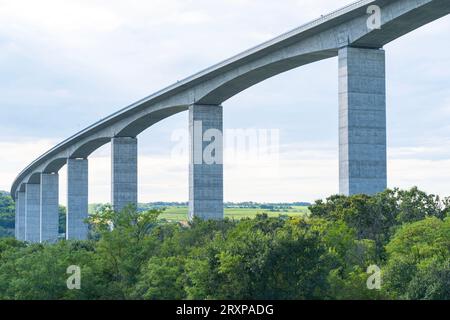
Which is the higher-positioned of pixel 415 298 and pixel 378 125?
pixel 378 125

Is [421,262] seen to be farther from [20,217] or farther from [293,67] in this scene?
[20,217]

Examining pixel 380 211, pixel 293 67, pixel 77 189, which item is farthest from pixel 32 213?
pixel 380 211

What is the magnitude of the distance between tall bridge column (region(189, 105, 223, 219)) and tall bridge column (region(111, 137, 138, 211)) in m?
13.5

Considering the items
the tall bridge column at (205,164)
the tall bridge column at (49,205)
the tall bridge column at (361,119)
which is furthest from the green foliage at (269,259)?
the tall bridge column at (49,205)

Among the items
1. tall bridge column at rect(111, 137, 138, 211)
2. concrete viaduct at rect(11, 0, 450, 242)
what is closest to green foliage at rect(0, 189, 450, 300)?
concrete viaduct at rect(11, 0, 450, 242)

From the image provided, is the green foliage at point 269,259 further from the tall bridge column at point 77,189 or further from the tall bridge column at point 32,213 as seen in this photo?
the tall bridge column at point 32,213

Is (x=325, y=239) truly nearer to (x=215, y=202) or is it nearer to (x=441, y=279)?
(x=441, y=279)

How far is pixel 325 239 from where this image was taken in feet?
128

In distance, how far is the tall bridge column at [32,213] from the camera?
350ft

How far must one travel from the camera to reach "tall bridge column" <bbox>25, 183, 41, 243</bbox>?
106625mm

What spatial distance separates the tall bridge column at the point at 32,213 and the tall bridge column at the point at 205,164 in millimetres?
49120
